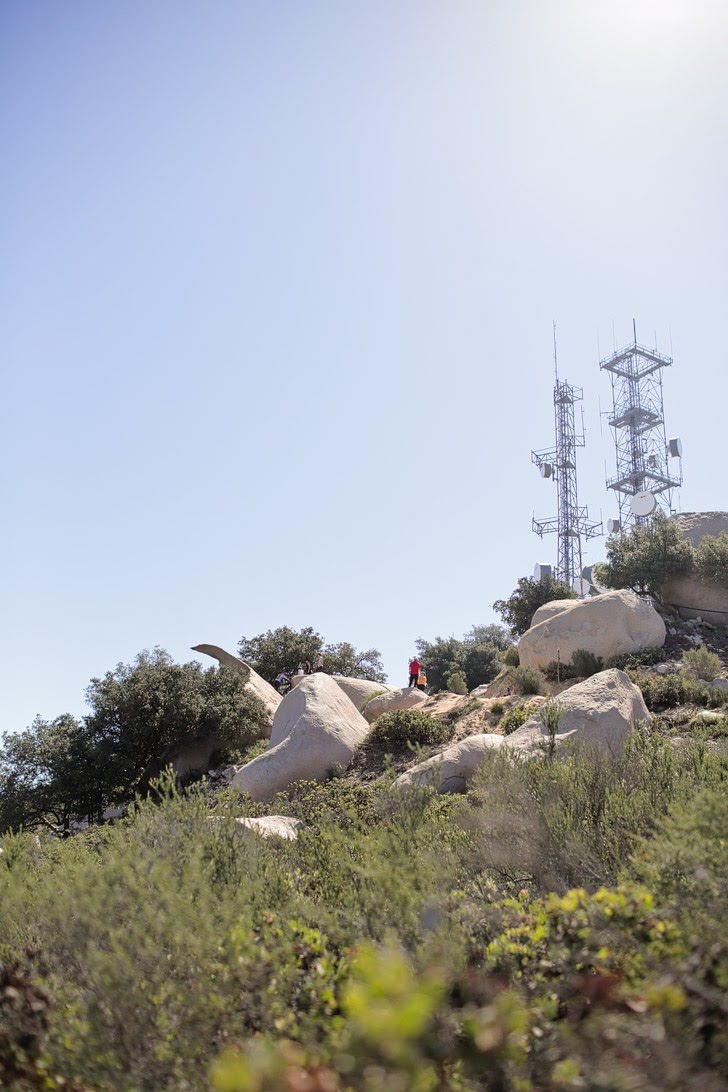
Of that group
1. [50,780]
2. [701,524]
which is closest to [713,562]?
[701,524]

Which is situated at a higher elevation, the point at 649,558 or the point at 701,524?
the point at 701,524

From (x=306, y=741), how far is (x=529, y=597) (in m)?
12.5

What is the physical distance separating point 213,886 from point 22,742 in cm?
1839

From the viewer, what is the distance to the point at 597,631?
19.4 metres

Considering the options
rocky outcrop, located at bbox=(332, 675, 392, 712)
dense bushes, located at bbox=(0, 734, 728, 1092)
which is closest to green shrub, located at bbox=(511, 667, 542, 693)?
rocky outcrop, located at bbox=(332, 675, 392, 712)

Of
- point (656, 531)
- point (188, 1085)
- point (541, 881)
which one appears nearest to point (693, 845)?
point (541, 881)

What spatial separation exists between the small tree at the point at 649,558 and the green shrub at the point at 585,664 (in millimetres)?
5837

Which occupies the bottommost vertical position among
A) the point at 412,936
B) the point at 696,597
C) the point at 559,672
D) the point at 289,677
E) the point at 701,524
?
the point at 412,936

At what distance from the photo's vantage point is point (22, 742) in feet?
70.1

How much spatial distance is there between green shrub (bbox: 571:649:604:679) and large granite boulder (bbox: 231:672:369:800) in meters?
5.43

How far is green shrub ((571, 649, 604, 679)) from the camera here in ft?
62.1

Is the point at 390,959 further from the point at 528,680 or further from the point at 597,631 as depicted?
the point at 597,631

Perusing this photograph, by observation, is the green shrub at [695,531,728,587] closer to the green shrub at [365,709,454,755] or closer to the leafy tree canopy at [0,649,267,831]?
the green shrub at [365,709,454,755]

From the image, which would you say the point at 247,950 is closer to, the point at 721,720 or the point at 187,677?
the point at 721,720
